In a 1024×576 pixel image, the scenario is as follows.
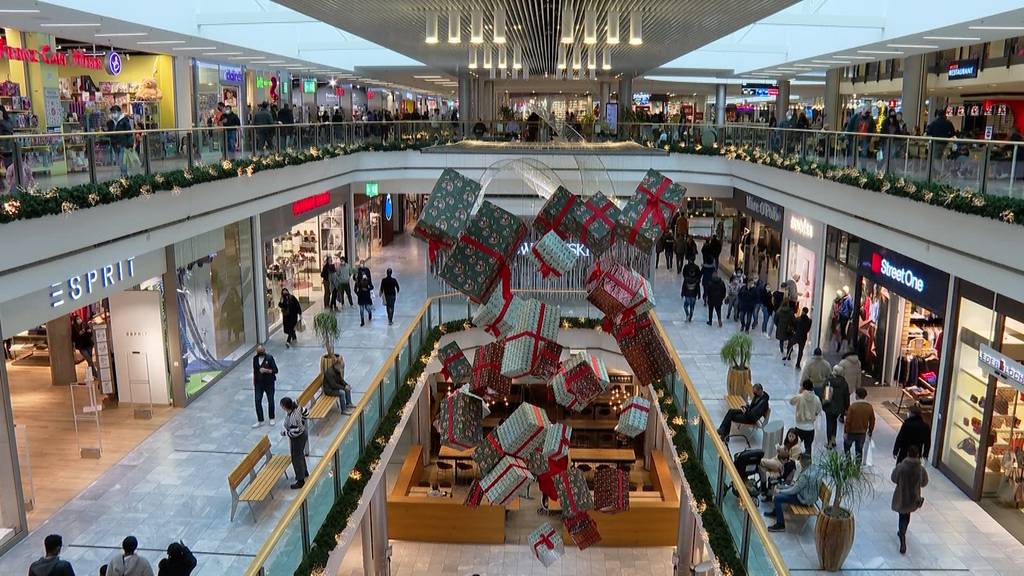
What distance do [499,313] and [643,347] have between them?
121cm

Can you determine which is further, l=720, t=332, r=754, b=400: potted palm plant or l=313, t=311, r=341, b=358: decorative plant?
l=313, t=311, r=341, b=358: decorative plant

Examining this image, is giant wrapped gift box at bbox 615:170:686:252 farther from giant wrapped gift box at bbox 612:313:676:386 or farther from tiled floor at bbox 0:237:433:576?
tiled floor at bbox 0:237:433:576

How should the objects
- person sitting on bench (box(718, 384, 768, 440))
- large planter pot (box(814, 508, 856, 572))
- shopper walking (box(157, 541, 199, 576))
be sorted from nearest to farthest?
shopper walking (box(157, 541, 199, 576))
large planter pot (box(814, 508, 856, 572))
person sitting on bench (box(718, 384, 768, 440))

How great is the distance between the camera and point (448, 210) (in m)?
6.17

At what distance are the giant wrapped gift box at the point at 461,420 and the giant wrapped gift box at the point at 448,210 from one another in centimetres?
137

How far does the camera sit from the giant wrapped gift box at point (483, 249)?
6199 mm

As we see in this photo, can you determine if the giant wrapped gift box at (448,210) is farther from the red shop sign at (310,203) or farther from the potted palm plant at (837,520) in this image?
the red shop sign at (310,203)

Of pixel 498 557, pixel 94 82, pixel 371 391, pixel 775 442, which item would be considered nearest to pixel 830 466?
pixel 775 442

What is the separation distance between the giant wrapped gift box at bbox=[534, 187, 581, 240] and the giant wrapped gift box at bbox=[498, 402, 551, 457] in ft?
4.62

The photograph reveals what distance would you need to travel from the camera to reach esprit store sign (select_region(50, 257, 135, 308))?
393 inches

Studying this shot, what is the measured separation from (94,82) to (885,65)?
21.5 metres

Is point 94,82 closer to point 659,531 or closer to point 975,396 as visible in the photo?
point 659,531

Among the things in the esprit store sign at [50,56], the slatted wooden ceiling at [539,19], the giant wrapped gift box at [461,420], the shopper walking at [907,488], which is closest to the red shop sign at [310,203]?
the slatted wooden ceiling at [539,19]

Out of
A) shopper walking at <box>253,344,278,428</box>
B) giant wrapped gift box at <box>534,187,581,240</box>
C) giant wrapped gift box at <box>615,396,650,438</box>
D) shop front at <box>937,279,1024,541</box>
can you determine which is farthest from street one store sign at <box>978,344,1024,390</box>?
shopper walking at <box>253,344,278,428</box>
